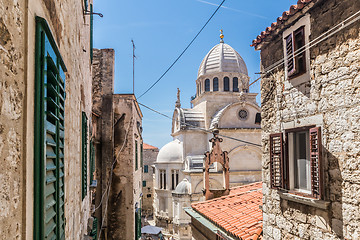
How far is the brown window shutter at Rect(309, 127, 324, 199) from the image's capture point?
426 centimetres

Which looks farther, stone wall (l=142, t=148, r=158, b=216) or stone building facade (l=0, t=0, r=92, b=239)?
stone wall (l=142, t=148, r=158, b=216)

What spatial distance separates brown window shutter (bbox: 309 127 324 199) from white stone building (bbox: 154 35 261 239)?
664 inches

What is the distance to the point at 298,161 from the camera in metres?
5.01

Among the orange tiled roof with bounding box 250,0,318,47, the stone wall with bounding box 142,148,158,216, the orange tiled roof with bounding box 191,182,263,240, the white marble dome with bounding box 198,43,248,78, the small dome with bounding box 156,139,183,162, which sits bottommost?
the stone wall with bounding box 142,148,158,216

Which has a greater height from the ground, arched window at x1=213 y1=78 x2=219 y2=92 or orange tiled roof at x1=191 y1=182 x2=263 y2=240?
arched window at x1=213 y1=78 x2=219 y2=92

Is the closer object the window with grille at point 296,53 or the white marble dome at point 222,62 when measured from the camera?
the window with grille at point 296,53

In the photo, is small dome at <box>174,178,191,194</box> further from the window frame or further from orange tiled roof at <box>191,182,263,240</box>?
orange tiled roof at <box>191,182,263,240</box>

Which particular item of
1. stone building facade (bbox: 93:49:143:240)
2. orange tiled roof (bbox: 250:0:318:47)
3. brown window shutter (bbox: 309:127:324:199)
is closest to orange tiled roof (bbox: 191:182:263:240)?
brown window shutter (bbox: 309:127:324:199)

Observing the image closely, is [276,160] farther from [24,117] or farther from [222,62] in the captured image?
[222,62]

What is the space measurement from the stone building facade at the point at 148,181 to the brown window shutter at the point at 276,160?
3110 centimetres

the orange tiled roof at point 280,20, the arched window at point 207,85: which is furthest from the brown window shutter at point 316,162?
the arched window at point 207,85

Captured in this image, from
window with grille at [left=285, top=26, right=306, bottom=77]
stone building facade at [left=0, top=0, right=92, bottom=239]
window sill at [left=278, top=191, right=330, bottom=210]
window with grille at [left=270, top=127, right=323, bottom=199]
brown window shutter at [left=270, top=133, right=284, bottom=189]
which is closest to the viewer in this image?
stone building facade at [left=0, top=0, right=92, bottom=239]

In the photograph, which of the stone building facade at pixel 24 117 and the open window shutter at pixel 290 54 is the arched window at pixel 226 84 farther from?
the stone building facade at pixel 24 117

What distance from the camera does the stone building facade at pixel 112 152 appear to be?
9.52m
